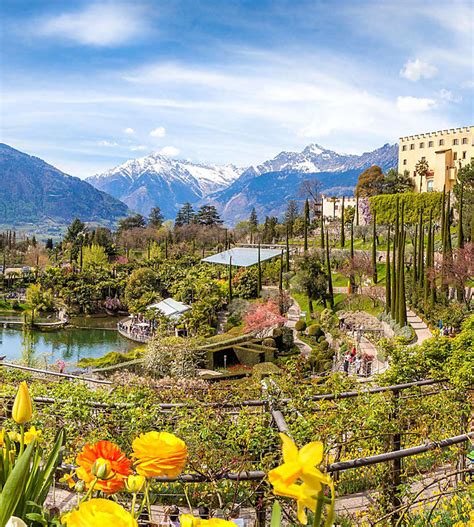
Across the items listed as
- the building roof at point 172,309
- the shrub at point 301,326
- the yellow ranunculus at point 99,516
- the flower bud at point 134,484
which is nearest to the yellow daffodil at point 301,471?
the yellow ranunculus at point 99,516

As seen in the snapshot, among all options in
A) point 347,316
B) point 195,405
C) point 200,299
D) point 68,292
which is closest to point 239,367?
point 347,316

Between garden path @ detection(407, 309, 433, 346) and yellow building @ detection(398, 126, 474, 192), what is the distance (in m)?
20.4

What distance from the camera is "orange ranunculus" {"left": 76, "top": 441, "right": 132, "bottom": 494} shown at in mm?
1069

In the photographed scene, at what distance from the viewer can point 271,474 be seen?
73cm

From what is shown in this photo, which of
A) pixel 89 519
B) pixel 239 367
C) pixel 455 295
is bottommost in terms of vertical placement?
pixel 239 367

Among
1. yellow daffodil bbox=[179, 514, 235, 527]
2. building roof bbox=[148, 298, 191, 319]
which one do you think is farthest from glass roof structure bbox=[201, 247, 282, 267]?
yellow daffodil bbox=[179, 514, 235, 527]

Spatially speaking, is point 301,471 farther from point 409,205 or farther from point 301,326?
point 409,205

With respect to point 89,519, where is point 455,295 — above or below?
below

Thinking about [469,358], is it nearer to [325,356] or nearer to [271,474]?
[271,474]

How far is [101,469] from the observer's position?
3.34ft

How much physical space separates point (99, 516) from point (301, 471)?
28cm

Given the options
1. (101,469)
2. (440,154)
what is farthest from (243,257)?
(101,469)

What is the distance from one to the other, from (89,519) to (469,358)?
4.97 meters

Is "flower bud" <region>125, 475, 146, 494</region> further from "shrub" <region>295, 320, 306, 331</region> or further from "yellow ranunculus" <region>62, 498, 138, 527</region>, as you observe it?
"shrub" <region>295, 320, 306, 331</region>
